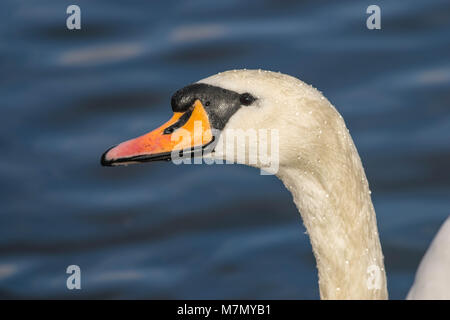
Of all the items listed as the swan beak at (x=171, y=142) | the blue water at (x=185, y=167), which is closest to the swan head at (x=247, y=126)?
the swan beak at (x=171, y=142)

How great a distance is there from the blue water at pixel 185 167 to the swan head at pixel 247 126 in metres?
2.10

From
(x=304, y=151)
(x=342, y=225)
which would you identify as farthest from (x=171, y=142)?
(x=342, y=225)

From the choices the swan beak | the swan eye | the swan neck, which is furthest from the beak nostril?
the swan neck

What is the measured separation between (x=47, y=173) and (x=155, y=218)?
1.02m

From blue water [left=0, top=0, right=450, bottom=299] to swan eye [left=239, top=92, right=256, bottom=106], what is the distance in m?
2.28

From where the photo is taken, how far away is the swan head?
5070 millimetres

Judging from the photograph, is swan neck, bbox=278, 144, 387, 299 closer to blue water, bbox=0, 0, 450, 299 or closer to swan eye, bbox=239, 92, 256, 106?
swan eye, bbox=239, 92, 256, 106

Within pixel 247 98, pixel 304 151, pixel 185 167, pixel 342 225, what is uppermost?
pixel 185 167

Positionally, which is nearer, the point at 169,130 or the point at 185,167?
the point at 169,130

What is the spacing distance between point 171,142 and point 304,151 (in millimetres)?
632

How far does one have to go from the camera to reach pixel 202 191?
26.5ft

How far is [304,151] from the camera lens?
5.12 meters

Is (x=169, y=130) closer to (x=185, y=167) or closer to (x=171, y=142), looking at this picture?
(x=171, y=142)
